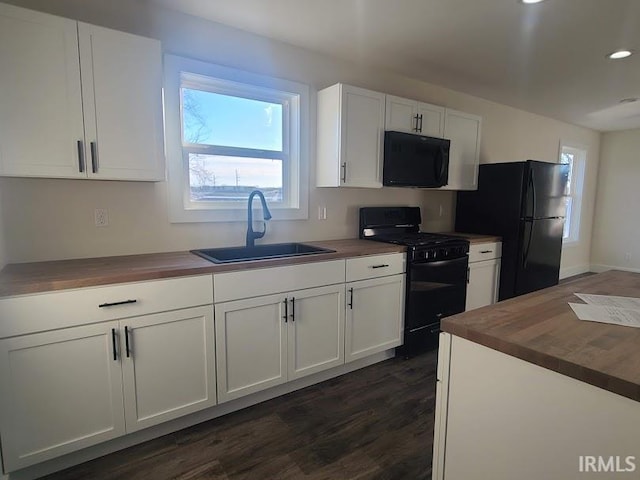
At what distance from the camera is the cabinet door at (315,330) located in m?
2.26

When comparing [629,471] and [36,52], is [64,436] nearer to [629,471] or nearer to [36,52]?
[36,52]

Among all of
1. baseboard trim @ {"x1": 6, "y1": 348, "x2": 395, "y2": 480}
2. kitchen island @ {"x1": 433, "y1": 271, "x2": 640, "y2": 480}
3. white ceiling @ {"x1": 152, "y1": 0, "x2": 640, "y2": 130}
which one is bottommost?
baseboard trim @ {"x1": 6, "y1": 348, "x2": 395, "y2": 480}

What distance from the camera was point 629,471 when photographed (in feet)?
2.74

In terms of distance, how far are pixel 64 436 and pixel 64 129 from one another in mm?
1452

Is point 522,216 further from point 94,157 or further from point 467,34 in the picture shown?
point 94,157

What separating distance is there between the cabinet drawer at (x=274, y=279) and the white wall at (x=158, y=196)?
603mm

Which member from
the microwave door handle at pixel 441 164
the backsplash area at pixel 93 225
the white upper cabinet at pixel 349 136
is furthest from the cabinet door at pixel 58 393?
the microwave door handle at pixel 441 164

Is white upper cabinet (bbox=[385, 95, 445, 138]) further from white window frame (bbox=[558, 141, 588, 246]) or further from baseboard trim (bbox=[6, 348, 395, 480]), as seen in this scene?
white window frame (bbox=[558, 141, 588, 246])

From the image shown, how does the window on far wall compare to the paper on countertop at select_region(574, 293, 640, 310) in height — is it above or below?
above

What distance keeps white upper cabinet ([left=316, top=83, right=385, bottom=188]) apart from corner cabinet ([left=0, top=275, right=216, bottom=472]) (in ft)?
4.63

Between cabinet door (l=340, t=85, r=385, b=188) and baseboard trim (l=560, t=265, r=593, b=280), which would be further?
baseboard trim (l=560, t=265, r=593, b=280)

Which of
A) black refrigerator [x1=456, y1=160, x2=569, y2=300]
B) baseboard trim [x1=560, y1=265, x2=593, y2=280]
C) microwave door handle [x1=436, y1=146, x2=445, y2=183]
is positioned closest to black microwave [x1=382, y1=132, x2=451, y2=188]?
microwave door handle [x1=436, y1=146, x2=445, y2=183]

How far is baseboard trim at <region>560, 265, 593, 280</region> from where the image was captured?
5822 millimetres

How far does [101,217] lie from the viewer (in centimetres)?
210
